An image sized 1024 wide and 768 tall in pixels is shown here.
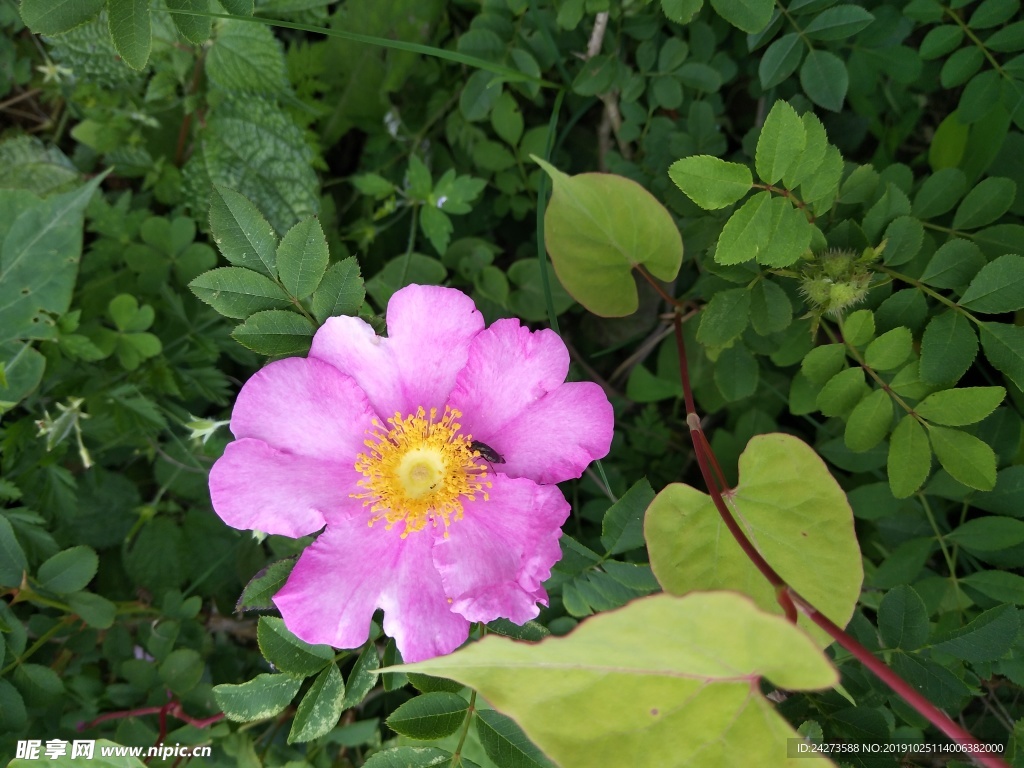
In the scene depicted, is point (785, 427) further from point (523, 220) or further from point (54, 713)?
point (54, 713)

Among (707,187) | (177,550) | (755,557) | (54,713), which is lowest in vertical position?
(54,713)

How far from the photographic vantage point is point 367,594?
117 cm

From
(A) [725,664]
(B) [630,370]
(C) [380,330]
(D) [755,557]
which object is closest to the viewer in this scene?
(A) [725,664]

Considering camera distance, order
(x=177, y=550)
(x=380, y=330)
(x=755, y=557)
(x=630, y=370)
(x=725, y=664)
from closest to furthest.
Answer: (x=725, y=664)
(x=755, y=557)
(x=380, y=330)
(x=177, y=550)
(x=630, y=370)

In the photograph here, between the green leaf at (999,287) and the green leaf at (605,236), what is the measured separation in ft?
1.56

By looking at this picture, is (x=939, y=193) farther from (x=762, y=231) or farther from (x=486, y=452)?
(x=486, y=452)

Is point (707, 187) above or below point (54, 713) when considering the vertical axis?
above

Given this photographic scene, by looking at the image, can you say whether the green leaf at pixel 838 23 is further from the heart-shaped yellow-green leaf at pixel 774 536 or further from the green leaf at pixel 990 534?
the green leaf at pixel 990 534

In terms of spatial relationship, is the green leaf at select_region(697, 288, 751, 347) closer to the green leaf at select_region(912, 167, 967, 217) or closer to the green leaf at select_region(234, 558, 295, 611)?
the green leaf at select_region(912, 167, 967, 217)

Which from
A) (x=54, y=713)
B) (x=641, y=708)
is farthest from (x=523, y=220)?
(x=54, y=713)

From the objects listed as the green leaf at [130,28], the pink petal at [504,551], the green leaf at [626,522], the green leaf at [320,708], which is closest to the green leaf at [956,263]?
the green leaf at [626,522]

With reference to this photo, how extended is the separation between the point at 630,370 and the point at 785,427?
16.0 inches

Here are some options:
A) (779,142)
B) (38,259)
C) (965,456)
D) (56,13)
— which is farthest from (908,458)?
(38,259)

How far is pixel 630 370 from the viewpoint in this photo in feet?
6.31
